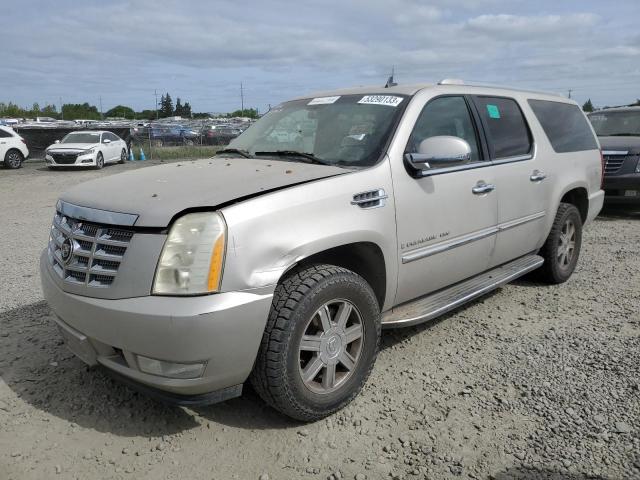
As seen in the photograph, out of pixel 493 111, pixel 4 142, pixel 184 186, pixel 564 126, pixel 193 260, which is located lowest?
pixel 193 260

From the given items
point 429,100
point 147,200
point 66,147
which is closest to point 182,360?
point 147,200

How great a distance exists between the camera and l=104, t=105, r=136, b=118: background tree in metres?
134

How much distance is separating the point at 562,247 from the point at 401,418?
10.1ft

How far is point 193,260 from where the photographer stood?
244cm

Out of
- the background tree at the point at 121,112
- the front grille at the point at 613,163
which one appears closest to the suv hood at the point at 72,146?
the front grille at the point at 613,163

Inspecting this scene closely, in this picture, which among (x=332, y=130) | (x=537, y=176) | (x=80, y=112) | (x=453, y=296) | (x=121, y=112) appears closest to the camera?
(x=332, y=130)

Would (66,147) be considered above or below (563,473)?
above

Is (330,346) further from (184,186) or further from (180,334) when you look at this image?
(184,186)

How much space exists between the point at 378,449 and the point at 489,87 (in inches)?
121

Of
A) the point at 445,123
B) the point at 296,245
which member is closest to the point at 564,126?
the point at 445,123

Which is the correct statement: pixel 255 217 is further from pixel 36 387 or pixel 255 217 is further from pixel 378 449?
pixel 36 387

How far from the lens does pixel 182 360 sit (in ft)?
8.00

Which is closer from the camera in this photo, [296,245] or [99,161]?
[296,245]

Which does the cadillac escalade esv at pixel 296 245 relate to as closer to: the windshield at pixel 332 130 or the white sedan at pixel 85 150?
the windshield at pixel 332 130
